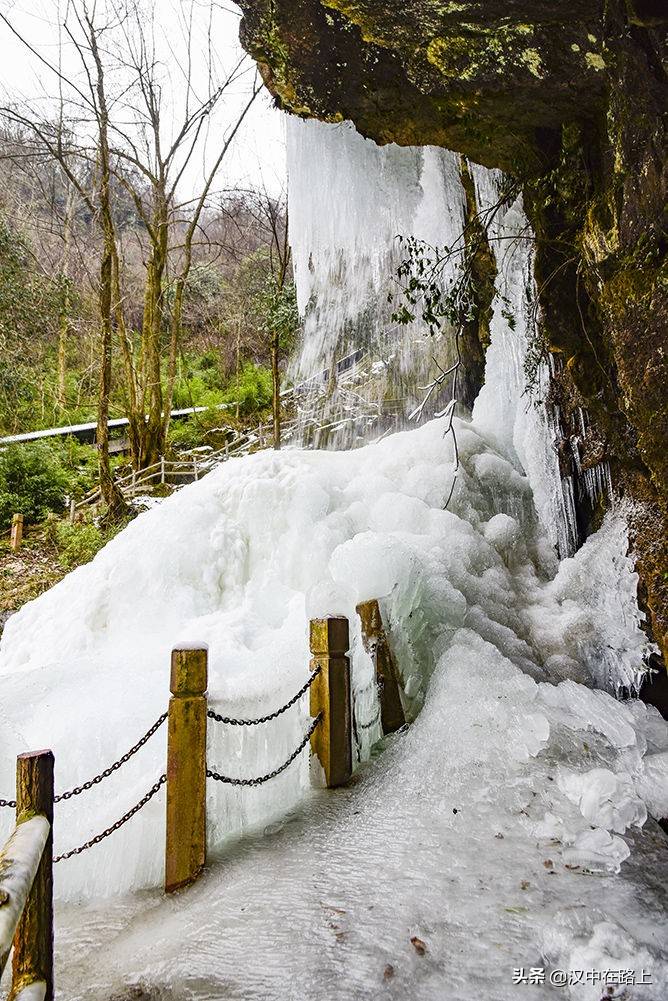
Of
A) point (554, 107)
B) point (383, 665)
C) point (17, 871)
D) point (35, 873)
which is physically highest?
point (554, 107)

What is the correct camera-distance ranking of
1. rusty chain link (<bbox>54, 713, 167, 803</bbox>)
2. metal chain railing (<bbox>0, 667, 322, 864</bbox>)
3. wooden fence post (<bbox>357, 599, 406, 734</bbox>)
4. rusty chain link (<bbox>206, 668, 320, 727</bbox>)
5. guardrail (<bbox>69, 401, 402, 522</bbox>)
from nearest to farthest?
rusty chain link (<bbox>54, 713, 167, 803</bbox>)
metal chain railing (<bbox>0, 667, 322, 864</bbox>)
rusty chain link (<bbox>206, 668, 320, 727</bbox>)
wooden fence post (<bbox>357, 599, 406, 734</bbox>)
guardrail (<bbox>69, 401, 402, 522</bbox>)

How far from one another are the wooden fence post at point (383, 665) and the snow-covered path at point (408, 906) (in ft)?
1.89

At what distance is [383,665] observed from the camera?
4.28 meters

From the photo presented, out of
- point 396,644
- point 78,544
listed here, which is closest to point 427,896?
point 396,644

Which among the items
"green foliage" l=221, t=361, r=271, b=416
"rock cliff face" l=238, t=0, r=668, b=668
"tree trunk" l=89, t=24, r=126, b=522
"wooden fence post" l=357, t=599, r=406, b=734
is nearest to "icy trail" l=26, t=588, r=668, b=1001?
"wooden fence post" l=357, t=599, r=406, b=734

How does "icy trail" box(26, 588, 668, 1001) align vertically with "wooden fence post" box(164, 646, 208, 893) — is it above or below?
below

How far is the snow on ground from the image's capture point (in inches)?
85.5

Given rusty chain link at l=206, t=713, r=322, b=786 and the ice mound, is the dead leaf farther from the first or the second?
rusty chain link at l=206, t=713, r=322, b=786

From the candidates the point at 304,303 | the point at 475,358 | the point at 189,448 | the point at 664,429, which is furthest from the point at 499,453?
the point at 189,448

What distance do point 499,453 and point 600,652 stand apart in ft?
10.1

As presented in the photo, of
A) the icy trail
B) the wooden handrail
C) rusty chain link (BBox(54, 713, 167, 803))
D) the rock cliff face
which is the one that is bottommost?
the icy trail

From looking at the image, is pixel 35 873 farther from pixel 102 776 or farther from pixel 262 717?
pixel 262 717

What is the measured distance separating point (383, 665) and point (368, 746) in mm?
536

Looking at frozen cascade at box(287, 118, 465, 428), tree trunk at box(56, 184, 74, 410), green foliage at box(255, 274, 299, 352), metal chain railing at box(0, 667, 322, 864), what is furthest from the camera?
tree trunk at box(56, 184, 74, 410)
